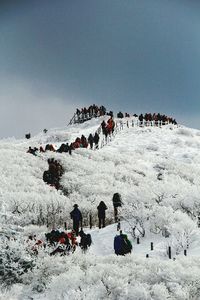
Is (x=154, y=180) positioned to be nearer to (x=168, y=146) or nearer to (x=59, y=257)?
(x=168, y=146)

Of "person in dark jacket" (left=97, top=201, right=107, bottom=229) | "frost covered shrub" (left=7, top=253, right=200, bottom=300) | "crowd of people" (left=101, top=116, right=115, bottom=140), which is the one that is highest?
"crowd of people" (left=101, top=116, right=115, bottom=140)

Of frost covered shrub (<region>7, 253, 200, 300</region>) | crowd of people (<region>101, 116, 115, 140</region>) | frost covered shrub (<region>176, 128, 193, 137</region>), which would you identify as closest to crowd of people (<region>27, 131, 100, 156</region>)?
crowd of people (<region>101, 116, 115, 140</region>)

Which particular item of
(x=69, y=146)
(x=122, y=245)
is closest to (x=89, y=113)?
(x=69, y=146)

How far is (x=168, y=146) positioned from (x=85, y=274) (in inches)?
1572

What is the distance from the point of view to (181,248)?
18156 mm

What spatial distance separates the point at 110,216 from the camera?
86.6 feet

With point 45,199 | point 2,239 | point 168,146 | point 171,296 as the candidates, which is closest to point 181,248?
point 171,296

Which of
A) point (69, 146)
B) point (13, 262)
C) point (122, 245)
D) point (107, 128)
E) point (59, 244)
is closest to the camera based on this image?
point (13, 262)

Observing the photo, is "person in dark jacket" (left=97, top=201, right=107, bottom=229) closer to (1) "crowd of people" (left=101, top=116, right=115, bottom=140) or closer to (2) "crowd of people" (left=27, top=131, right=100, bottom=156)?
(2) "crowd of people" (left=27, top=131, right=100, bottom=156)

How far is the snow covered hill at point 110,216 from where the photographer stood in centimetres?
1430

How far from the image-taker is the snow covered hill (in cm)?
1430

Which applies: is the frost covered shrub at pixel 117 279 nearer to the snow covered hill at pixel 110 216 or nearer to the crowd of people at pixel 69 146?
the snow covered hill at pixel 110 216

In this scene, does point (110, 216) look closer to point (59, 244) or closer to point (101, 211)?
point (101, 211)

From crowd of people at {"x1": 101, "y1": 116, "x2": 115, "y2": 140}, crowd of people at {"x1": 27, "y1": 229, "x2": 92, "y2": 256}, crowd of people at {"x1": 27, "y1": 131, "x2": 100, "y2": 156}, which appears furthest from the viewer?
crowd of people at {"x1": 101, "y1": 116, "x2": 115, "y2": 140}
